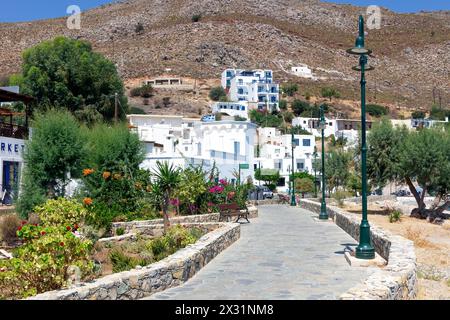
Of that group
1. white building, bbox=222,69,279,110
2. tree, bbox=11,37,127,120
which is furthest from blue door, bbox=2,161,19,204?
white building, bbox=222,69,279,110

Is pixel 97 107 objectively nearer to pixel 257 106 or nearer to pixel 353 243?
pixel 353 243

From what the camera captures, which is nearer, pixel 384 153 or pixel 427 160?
pixel 427 160

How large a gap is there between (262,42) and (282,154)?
7187cm

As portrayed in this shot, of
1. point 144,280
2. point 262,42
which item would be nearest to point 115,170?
point 144,280

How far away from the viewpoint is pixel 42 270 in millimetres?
8141

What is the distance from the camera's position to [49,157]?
20.3m

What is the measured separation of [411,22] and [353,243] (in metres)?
169

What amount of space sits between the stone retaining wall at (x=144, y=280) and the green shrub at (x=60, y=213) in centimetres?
455

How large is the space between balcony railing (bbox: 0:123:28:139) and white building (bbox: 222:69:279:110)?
272 feet

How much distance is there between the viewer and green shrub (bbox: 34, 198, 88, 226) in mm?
14312

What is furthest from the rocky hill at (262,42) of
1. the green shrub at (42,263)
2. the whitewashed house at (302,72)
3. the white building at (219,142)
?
the green shrub at (42,263)

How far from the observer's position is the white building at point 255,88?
355 feet

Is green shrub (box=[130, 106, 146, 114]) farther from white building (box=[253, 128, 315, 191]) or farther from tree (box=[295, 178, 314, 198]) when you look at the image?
tree (box=[295, 178, 314, 198])

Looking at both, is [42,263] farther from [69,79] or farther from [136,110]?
[136,110]
